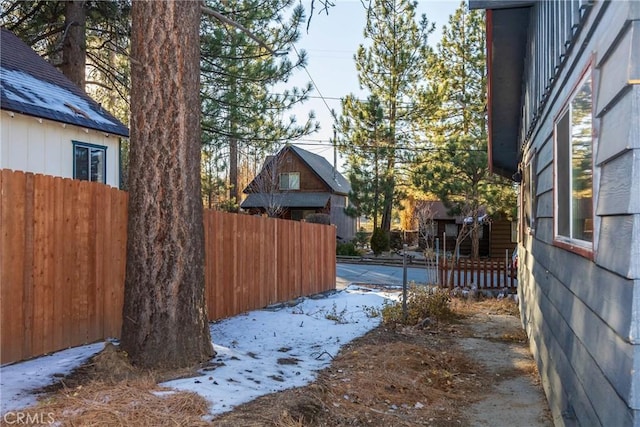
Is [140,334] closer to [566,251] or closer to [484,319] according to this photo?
[566,251]

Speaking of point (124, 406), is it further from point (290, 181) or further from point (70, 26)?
point (290, 181)

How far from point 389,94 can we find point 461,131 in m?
4.15

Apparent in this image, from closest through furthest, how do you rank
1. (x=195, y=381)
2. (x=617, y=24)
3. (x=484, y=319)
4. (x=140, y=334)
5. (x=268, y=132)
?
(x=617, y=24)
(x=195, y=381)
(x=140, y=334)
(x=484, y=319)
(x=268, y=132)

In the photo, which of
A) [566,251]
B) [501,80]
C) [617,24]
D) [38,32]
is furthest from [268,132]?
[617,24]

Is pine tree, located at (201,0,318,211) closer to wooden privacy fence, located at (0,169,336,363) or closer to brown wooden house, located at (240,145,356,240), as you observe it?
wooden privacy fence, located at (0,169,336,363)

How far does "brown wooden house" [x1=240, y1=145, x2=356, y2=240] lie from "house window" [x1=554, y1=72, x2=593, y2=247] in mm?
25382

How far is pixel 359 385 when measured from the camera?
4.66 m

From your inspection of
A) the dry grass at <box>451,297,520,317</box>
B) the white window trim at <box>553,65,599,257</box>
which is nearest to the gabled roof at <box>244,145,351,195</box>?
the dry grass at <box>451,297,520,317</box>

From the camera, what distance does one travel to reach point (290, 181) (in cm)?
3416

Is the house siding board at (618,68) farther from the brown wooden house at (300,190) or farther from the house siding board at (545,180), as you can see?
the brown wooden house at (300,190)

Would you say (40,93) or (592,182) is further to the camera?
(40,93)

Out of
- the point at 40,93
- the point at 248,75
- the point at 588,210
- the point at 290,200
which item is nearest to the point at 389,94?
the point at 290,200

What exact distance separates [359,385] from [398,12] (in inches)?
961

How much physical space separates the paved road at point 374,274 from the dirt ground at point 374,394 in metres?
9.09
